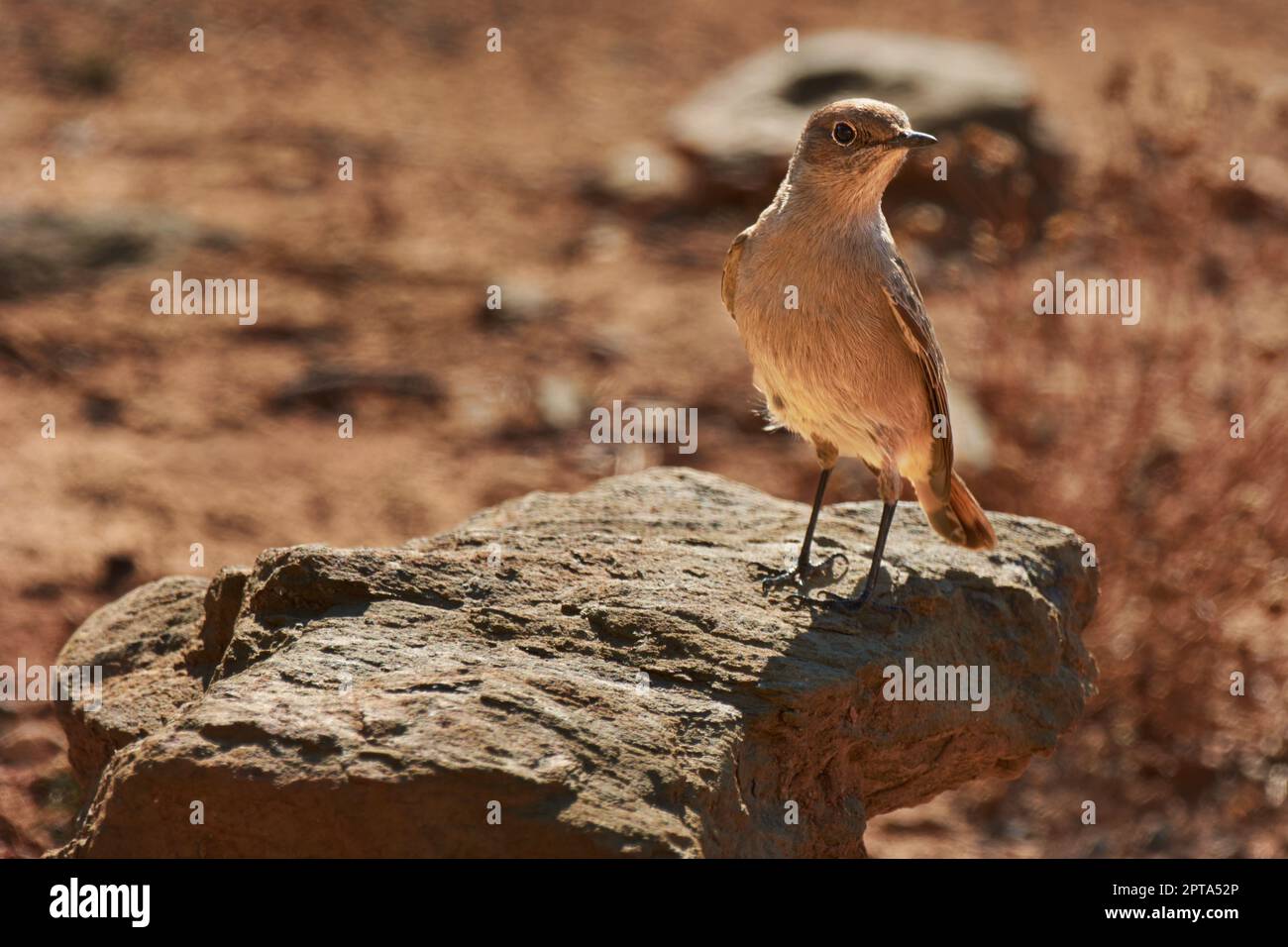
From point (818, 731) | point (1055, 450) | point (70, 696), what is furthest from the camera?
point (1055, 450)

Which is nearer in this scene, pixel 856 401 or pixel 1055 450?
pixel 856 401

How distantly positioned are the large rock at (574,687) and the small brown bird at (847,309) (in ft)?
1.19

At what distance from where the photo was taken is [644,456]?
400 inches

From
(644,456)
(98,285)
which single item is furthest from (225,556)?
(98,285)

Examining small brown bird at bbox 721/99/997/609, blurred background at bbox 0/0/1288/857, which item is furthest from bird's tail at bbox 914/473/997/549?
blurred background at bbox 0/0/1288/857

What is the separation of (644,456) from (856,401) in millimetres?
4927

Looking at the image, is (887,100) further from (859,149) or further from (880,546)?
(880,546)

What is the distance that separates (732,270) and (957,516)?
1.26 metres

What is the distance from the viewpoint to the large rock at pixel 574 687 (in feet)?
12.8

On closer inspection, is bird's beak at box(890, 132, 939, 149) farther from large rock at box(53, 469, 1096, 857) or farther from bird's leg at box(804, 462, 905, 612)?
large rock at box(53, 469, 1096, 857)

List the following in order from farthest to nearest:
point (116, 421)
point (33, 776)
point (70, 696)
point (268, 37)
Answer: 1. point (268, 37)
2. point (116, 421)
3. point (33, 776)
4. point (70, 696)

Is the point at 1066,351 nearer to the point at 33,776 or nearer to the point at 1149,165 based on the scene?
the point at 1149,165

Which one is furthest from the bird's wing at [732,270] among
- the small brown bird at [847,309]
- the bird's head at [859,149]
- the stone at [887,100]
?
the stone at [887,100]

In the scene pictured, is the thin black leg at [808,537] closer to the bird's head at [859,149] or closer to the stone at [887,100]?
the bird's head at [859,149]
